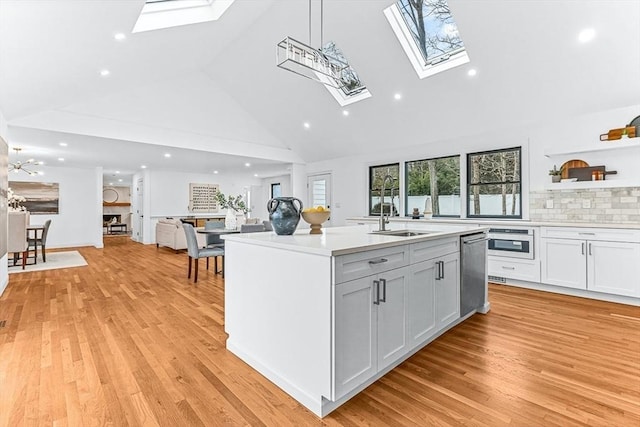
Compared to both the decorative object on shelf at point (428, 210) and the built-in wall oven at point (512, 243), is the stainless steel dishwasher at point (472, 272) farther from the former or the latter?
the decorative object on shelf at point (428, 210)

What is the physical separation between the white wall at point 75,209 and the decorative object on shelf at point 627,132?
36.7 ft

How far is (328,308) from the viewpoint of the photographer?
171 centimetres

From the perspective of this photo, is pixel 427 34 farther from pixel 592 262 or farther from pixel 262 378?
pixel 262 378

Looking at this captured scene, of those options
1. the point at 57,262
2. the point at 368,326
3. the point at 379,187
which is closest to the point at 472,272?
the point at 368,326

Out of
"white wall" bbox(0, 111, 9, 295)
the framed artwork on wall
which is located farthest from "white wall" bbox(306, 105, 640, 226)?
the framed artwork on wall

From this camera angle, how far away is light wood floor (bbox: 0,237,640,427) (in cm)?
173

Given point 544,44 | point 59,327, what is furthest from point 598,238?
point 59,327

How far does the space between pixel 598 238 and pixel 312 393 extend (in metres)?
3.98

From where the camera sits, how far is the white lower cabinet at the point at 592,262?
3627 millimetres

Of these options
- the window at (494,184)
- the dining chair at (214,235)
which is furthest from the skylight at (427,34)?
the dining chair at (214,235)

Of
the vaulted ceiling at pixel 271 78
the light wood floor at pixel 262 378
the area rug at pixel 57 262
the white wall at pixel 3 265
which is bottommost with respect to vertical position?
the light wood floor at pixel 262 378

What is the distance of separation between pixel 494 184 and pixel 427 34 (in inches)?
103

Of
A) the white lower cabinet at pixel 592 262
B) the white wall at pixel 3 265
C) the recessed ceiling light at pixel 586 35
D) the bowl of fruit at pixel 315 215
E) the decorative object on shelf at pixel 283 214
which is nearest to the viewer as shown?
the decorative object on shelf at pixel 283 214

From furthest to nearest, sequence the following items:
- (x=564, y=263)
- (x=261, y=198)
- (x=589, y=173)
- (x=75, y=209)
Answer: (x=261, y=198) < (x=75, y=209) < (x=589, y=173) < (x=564, y=263)
